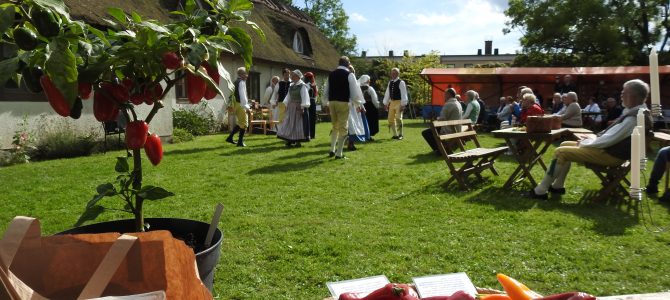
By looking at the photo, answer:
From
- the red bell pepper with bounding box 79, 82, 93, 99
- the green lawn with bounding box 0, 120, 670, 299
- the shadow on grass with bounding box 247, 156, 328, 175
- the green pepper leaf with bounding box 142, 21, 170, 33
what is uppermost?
the green pepper leaf with bounding box 142, 21, 170, 33

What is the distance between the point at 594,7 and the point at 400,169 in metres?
27.8

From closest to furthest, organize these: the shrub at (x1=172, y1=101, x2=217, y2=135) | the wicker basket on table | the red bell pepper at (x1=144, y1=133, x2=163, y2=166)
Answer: the red bell pepper at (x1=144, y1=133, x2=163, y2=166) < the wicker basket on table < the shrub at (x1=172, y1=101, x2=217, y2=135)

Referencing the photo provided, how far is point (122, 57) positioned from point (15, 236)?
69 cm

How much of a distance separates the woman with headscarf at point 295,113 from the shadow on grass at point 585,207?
559 centimetres

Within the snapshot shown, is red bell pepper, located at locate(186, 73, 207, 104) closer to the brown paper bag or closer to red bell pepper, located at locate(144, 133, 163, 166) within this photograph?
red bell pepper, located at locate(144, 133, 163, 166)

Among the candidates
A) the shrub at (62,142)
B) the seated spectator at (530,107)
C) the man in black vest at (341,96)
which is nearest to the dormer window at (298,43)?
the shrub at (62,142)

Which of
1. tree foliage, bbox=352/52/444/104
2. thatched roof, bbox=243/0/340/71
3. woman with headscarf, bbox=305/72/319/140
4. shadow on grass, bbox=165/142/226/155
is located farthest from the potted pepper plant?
tree foliage, bbox=352/52/444/104

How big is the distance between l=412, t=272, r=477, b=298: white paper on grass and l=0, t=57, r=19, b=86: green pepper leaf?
4.66ft

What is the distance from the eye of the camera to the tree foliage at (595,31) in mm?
29297

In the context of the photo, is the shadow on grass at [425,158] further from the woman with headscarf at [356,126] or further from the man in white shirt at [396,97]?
the man in white shirt at [396,97]

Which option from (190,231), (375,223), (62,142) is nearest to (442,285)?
(190,231)

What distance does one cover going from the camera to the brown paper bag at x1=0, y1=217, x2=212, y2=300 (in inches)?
56.0

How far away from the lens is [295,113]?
11.2 metres

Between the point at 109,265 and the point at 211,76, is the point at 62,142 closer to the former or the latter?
the point at 211,76
